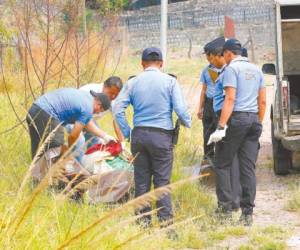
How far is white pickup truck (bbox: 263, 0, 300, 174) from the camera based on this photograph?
859 centimetres

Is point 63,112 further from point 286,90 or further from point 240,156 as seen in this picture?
point 286,90

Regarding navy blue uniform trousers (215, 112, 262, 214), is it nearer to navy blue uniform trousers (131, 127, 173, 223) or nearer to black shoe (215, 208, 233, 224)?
black shoe (215, 208, 233, 224)

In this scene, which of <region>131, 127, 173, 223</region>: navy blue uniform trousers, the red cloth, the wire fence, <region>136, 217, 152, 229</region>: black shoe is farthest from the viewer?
the wire fence

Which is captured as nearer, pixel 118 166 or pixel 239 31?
pixel 118 166

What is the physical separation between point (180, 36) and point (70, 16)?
26.5 m

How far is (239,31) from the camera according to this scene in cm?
3512

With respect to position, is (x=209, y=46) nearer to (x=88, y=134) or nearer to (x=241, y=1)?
(x=88, y=134)

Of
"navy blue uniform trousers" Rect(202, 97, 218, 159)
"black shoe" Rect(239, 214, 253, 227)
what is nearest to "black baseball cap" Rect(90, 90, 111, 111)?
"black shoe" Rect(239, 214, 253, 227)

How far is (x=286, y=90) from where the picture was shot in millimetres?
8555

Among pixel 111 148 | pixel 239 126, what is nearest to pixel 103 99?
pixel 111 148

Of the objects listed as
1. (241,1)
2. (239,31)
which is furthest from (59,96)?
(241,1)

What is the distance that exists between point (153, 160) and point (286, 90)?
280 cm

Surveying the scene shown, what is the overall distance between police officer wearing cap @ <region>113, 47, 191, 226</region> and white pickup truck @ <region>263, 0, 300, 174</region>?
252 centimetres

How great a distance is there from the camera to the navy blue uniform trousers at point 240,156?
6715 millimetres
